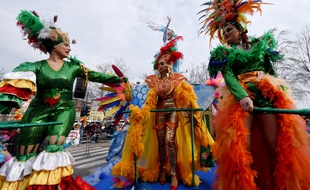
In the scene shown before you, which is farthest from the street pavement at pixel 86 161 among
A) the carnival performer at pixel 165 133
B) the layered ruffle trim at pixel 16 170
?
the layered ruffle trim at pixel 16 170

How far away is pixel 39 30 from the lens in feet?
8.34

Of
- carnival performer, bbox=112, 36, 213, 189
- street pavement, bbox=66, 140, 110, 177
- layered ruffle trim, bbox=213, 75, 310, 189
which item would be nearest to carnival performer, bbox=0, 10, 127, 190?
carnival performer, bbox=112, 36, 213, 189

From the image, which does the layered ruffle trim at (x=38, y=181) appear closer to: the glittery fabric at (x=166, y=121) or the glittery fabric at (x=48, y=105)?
the glittery fabric at (x=48, y=105)

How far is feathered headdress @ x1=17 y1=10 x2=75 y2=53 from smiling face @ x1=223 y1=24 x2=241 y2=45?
1.99 metres

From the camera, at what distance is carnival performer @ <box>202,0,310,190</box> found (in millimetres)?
1794

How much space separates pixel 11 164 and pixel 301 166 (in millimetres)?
2788

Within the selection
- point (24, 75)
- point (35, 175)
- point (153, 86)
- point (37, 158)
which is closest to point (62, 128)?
point (37, 158)

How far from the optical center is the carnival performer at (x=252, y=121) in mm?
1794

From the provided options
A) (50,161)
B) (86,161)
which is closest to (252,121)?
(50,161)

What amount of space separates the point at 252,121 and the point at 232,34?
96 centimetres

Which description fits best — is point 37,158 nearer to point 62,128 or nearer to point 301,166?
point 62,128

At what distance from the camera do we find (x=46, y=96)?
7.88 ft

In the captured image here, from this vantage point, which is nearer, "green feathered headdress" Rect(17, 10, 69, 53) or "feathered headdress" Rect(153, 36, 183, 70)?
"green feathered headdress" Rect(17, 10, 69, 53)

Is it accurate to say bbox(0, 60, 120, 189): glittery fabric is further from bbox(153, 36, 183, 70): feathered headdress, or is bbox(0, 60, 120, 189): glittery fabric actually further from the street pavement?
the street pavement
